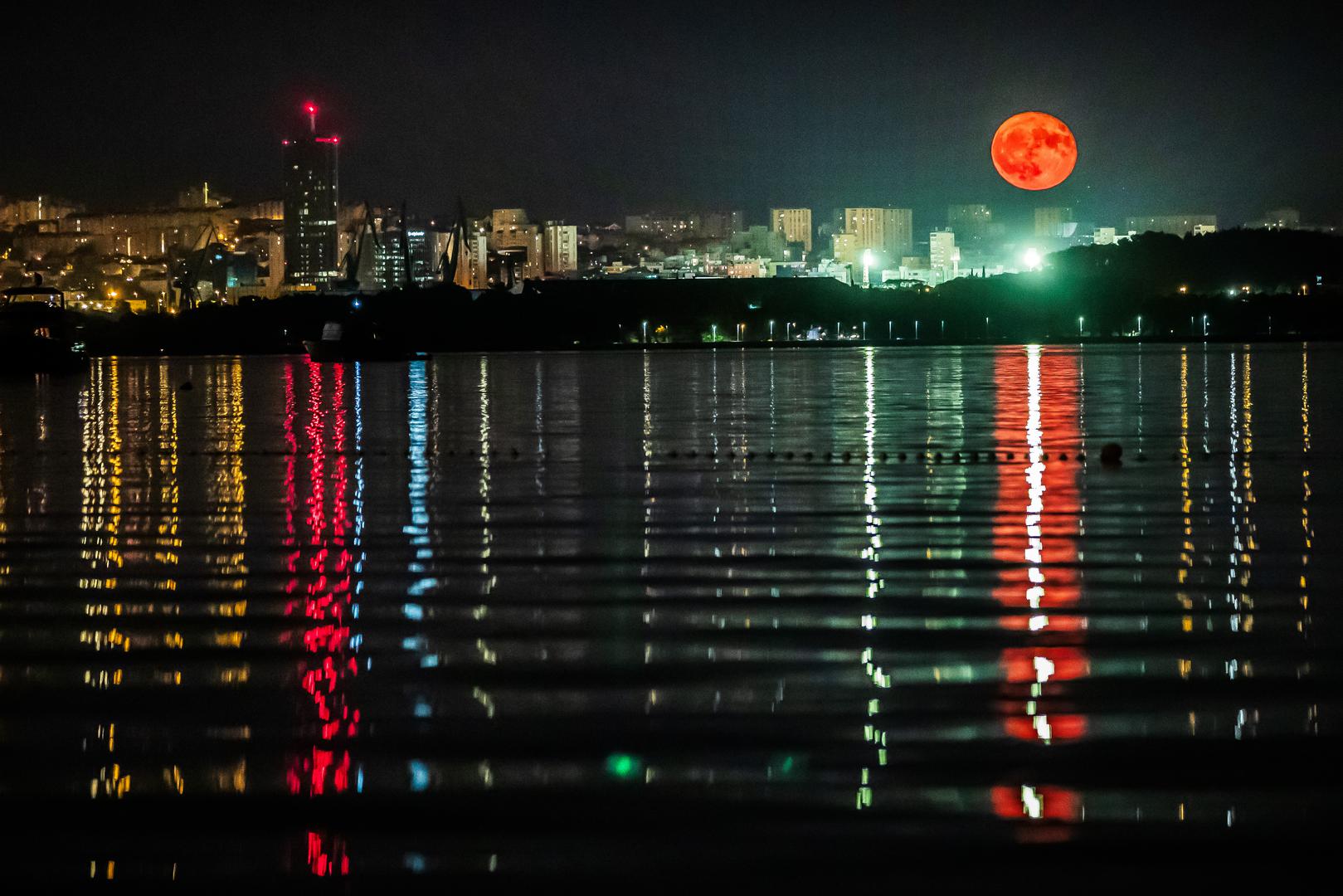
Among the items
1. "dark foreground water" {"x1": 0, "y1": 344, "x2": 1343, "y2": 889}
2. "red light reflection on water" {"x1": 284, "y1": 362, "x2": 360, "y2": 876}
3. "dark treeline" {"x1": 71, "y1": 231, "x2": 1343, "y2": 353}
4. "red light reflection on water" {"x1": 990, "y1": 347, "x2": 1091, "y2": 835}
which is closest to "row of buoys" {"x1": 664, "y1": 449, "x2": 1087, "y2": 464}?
"red light reflection on water" {"x1": 990, "y1": 347, "x2": 1091, "y2": 835}

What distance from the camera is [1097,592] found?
9484mm

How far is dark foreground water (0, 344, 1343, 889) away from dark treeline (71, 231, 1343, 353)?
414 feet

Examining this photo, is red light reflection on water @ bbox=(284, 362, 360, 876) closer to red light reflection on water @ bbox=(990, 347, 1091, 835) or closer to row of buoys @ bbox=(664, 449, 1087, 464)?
red light reflection on water @ bbox=(990, 347, 1091, 835)

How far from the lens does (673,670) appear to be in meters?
7.37

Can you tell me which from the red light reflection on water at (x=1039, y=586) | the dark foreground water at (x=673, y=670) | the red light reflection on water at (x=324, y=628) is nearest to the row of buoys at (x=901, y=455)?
the red light reflection on water at (x=1039, y=586)

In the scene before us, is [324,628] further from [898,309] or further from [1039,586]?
[898,309]

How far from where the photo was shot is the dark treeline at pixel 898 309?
497 ft

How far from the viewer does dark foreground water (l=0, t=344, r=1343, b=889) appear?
16.3 feet

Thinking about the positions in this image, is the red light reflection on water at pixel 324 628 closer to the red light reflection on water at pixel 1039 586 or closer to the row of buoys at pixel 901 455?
the red light reflection on water at pixel 1039 586

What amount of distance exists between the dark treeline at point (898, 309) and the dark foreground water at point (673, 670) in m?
126

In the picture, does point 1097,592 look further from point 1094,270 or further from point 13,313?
point 1094,270

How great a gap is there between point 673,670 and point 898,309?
17571cm

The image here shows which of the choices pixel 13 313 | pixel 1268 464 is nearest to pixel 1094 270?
pixel 13 313

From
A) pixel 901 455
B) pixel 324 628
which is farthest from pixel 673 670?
pixel 901 455
